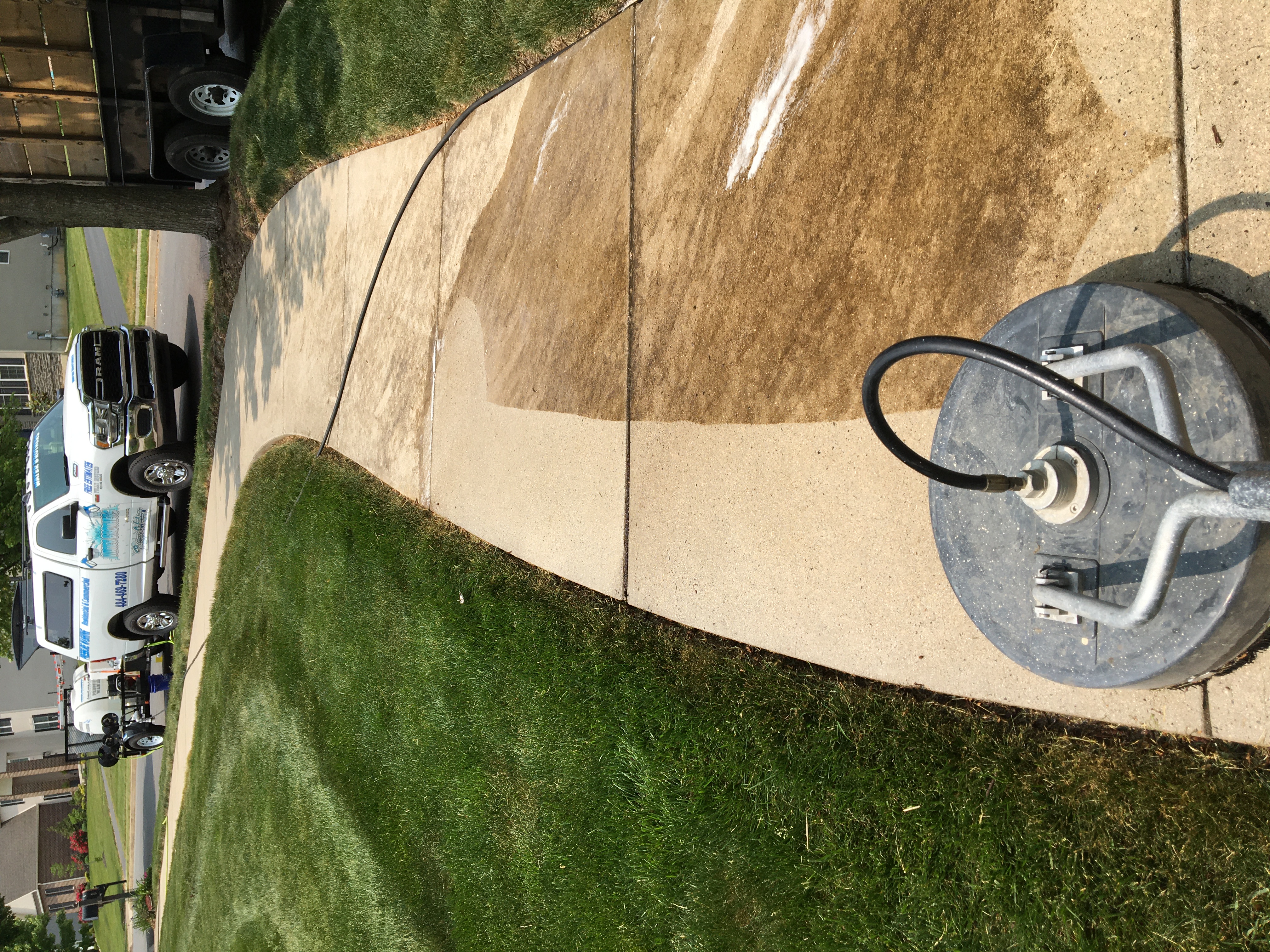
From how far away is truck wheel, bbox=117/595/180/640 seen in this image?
11.4 m

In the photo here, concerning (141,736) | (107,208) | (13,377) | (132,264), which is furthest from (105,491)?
(13,377)

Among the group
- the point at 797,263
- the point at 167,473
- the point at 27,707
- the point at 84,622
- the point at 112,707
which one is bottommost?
the point at 27,707

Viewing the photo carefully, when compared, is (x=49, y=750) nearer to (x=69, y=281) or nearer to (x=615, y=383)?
(x=69, y=281)

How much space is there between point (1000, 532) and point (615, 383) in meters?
2.47

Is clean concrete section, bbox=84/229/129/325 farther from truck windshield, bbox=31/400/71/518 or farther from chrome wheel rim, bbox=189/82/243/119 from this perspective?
chrome wheel rim, bbox=189/82/243/119

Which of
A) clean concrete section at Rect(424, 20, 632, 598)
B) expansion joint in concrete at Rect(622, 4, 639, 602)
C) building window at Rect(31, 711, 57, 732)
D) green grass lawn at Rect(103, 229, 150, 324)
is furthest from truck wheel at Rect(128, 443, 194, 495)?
building window at Rect(31, 711, 57, 732)

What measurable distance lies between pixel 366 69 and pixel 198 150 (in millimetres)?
4544

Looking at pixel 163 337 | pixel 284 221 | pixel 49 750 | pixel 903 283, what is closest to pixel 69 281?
pixel 49 750

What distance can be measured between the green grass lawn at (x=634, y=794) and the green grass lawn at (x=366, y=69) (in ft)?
10.3

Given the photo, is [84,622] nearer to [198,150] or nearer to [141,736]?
[141,736]

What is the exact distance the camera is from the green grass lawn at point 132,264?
725 inches

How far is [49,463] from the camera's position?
1070 cm

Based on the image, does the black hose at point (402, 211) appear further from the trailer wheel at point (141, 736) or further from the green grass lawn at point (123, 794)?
the green grass lawn at point (123, 794)

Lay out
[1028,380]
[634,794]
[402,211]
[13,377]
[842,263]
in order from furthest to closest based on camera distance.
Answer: [13,377], [402,211], [634,794], [842,263], [1028,380]
